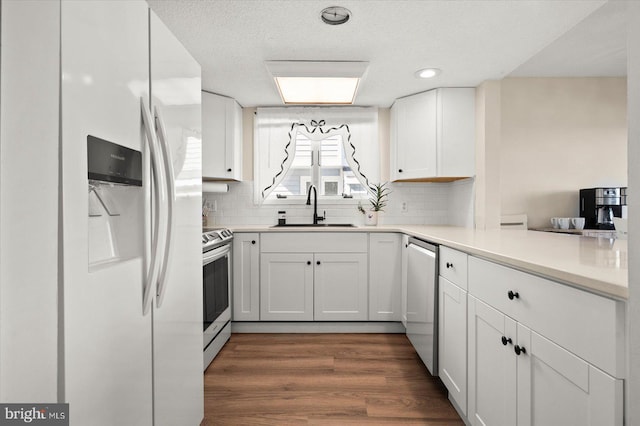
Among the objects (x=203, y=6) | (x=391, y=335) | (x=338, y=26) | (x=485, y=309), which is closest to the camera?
(x=485, y=309)

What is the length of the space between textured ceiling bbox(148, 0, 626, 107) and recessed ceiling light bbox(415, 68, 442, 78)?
0.17ft

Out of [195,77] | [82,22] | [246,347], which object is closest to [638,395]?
[82,22]

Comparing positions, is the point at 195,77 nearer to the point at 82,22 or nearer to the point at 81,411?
the point at 82,22

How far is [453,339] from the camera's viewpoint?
5.81 feet

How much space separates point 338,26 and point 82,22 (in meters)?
1.51

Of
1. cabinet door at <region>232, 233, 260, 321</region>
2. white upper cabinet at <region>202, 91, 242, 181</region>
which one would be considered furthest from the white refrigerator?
white upper cabinet at <region>202, 91, 242, 181</region>

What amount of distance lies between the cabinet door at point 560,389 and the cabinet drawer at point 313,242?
6.12 ft

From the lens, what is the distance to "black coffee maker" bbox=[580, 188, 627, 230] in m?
3.00

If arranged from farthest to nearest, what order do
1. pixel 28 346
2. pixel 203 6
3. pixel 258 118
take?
pixel 258 118 → pixel 203 6 → pixel 28 346

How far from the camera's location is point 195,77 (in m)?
1.51

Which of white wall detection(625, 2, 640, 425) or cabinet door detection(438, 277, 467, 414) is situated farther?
→ cabinet door detection(438, 277, 467, 414)

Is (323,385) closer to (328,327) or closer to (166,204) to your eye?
(328,327)

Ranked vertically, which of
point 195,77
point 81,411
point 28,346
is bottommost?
point 81,411

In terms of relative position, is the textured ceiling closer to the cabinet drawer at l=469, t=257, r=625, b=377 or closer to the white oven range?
the white oven range
